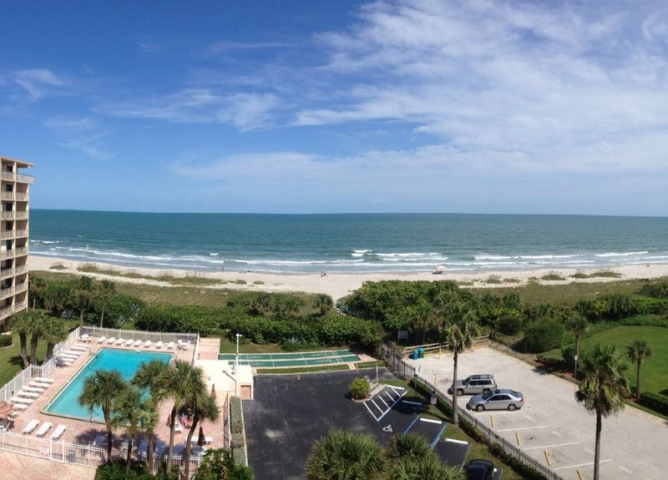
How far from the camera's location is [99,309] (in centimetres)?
4103

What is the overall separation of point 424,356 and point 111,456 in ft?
73.4

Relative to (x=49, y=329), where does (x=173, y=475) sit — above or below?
below

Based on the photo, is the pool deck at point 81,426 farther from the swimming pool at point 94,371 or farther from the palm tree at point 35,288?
the palm tree at point 35,288

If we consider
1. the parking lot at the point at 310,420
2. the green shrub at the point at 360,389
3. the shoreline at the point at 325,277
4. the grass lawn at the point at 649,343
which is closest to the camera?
the parking lot at the point at 310,420

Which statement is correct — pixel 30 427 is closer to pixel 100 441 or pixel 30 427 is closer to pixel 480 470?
pixel 100 441

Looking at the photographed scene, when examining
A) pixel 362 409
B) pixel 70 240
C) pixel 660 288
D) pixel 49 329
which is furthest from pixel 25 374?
pixel 70 240

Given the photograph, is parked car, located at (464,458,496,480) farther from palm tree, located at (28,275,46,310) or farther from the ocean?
the ocean

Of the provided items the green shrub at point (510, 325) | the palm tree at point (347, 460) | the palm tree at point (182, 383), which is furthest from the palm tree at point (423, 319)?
the palm tree at point (347, 460)

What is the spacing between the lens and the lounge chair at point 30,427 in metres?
21.9

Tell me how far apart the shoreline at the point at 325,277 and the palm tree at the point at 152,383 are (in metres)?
40.9

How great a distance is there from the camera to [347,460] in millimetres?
13164

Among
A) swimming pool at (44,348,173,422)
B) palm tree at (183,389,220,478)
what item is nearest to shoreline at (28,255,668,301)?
swimming pool at (44,348,173,422)

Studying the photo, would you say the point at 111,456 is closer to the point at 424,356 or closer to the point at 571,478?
the point at 571,478

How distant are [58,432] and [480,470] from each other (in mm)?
17742
